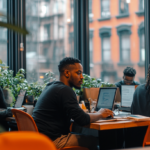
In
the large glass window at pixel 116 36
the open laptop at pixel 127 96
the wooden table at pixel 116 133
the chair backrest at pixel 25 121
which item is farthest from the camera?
the large glass window at pixel 116 36

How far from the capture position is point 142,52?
5.45 metres

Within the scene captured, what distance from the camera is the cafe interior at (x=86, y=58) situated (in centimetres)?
285

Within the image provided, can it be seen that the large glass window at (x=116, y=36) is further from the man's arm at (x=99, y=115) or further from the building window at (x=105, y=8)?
the man's arm at (x=99, y=115)

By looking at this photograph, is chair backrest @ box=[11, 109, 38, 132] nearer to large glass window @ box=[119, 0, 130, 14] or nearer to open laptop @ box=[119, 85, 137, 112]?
open laptop @ box=[119, 85, 137, 112]

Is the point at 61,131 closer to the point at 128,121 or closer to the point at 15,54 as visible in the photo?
the point at 128,121

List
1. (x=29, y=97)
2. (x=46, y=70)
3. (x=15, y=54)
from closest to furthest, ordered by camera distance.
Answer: (x=29, y=97), (x=15, y=54), (x=46, y=70)

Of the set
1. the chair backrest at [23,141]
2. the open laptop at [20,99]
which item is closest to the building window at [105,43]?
the open laptop at [20,99]

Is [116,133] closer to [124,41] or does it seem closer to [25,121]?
→ [25,121]

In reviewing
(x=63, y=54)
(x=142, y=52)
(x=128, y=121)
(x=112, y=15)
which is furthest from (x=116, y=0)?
(x=128, y=121)

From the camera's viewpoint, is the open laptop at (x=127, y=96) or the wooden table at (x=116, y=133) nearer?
the wooden table at (x=116, y=133)

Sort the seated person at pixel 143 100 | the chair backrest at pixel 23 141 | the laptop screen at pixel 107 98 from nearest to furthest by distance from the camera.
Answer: the chair backrest at pixel 23 141, the seated person at pixel 143 100, the laptop screen at pixel 107 98

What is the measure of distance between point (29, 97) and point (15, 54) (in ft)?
3.21

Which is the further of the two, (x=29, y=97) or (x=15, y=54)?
(x=15, y=54)

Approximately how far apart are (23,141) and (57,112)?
174 centimetres
